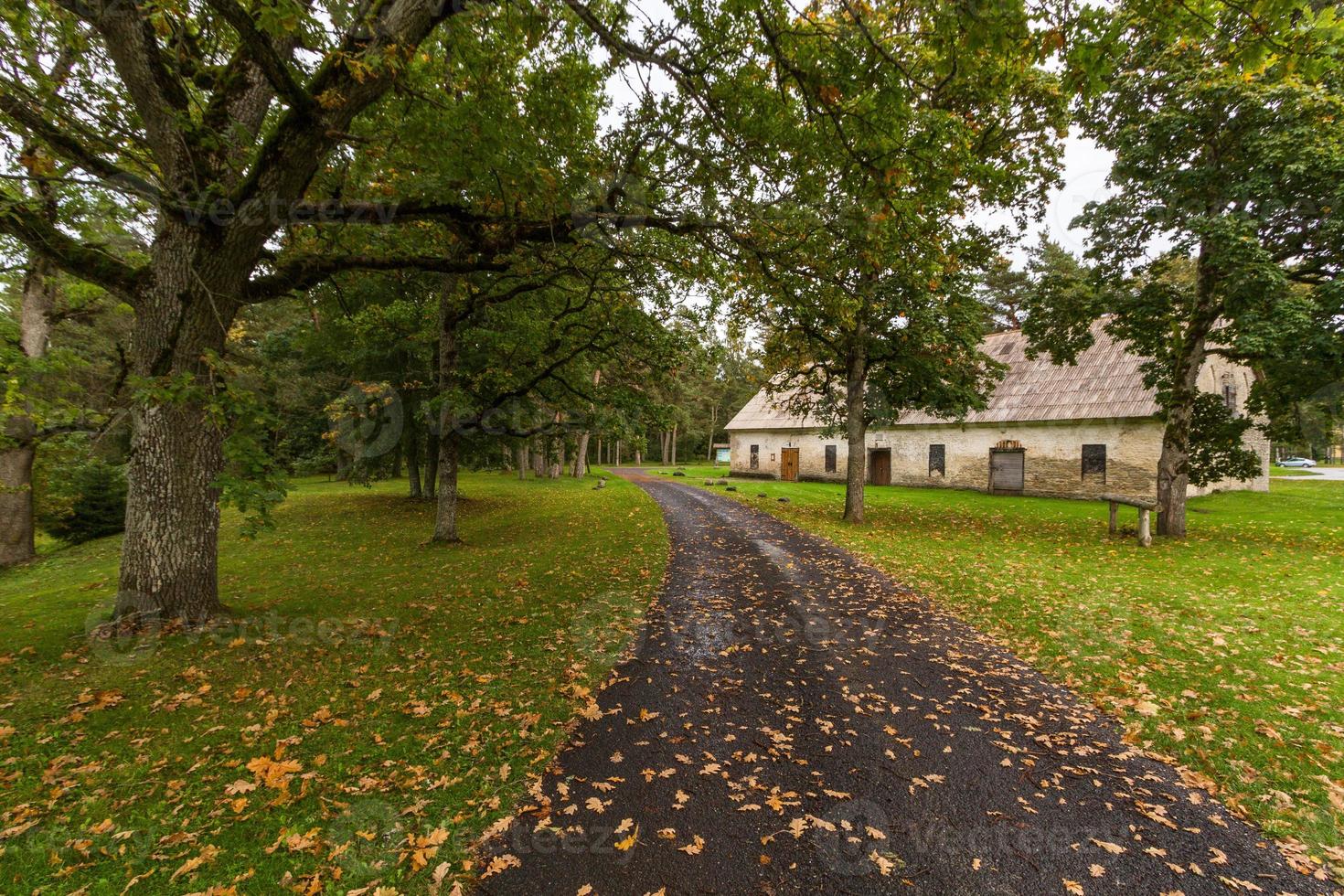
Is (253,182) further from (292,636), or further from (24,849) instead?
(24,849)

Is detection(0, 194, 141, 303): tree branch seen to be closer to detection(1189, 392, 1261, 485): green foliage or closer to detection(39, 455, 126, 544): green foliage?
detection(39, 455, 126, 544): green foliage

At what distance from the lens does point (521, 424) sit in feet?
44.8

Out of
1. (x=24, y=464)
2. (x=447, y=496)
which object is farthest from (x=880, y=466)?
(x=24, y=464)

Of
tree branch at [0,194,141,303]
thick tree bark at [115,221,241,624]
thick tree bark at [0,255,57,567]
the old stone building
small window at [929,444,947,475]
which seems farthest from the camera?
small window at [929,444,947,475]

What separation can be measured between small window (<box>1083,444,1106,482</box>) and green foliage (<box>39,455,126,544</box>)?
32.4 metres

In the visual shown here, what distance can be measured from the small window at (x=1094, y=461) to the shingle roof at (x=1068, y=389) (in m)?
1.23

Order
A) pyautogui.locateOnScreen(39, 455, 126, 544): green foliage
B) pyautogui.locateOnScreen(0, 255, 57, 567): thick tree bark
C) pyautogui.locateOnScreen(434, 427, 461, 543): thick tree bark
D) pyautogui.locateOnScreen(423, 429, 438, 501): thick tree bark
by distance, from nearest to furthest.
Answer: pyautogui.locateOnScreen(0, 255, 57, 567): thick tree bark < pyautogui.locateOnScreen(434, 427, 461, 543): thick tree bark < pyautogui.locateOnScreen(39, 455, 126, 544): green foliage < pyautogui.locateOnScreen(423, 429, 438, 501): thick tree bark

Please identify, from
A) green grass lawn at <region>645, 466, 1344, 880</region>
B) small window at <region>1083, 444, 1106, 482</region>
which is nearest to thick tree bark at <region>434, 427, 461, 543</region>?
green grass lawn at <region>645, 466, 1344, 880</region>

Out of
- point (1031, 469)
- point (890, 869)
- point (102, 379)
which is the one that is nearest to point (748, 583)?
point (890, 869)

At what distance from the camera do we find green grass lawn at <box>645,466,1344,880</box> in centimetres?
412

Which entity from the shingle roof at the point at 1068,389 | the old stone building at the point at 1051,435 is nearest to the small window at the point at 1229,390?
the old stone building at the point at 1051,435

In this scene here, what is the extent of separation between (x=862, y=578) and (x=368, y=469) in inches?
629

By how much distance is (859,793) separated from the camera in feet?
12.5

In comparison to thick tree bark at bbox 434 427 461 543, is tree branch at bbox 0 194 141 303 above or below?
above
